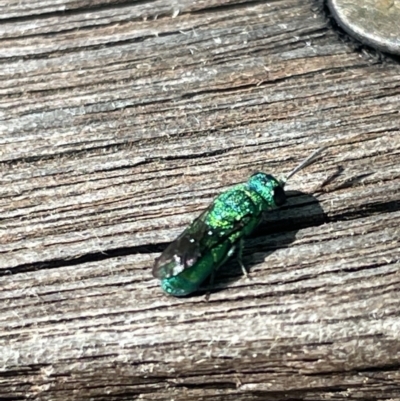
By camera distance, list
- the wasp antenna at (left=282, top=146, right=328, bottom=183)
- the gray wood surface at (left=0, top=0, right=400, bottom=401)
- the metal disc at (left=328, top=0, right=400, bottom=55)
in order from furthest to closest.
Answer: the metal disc at (left=328, top=0, right=400, bottom=55) → the wasp antenna at (left=282, top=146, right=328, bottom=183) → the gray wood surface at (left=0, top=0, right=400, bottom=401)

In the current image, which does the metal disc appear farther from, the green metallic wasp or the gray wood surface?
the green metallic wasp

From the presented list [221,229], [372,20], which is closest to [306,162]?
[221,229]

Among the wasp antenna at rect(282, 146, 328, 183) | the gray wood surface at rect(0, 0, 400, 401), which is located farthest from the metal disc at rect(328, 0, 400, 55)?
the wasp antenna at rect(282, 146, 328, 183)

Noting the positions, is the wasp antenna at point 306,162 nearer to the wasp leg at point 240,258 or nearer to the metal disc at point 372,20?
the wasp leg at point 240,258

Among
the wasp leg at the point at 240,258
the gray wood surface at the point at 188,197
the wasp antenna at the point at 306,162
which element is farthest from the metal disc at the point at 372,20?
the wasp leg at the point at 240,258

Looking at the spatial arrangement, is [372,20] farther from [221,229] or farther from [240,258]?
[240,258]

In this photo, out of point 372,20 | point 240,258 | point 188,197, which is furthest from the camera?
point 372,20
